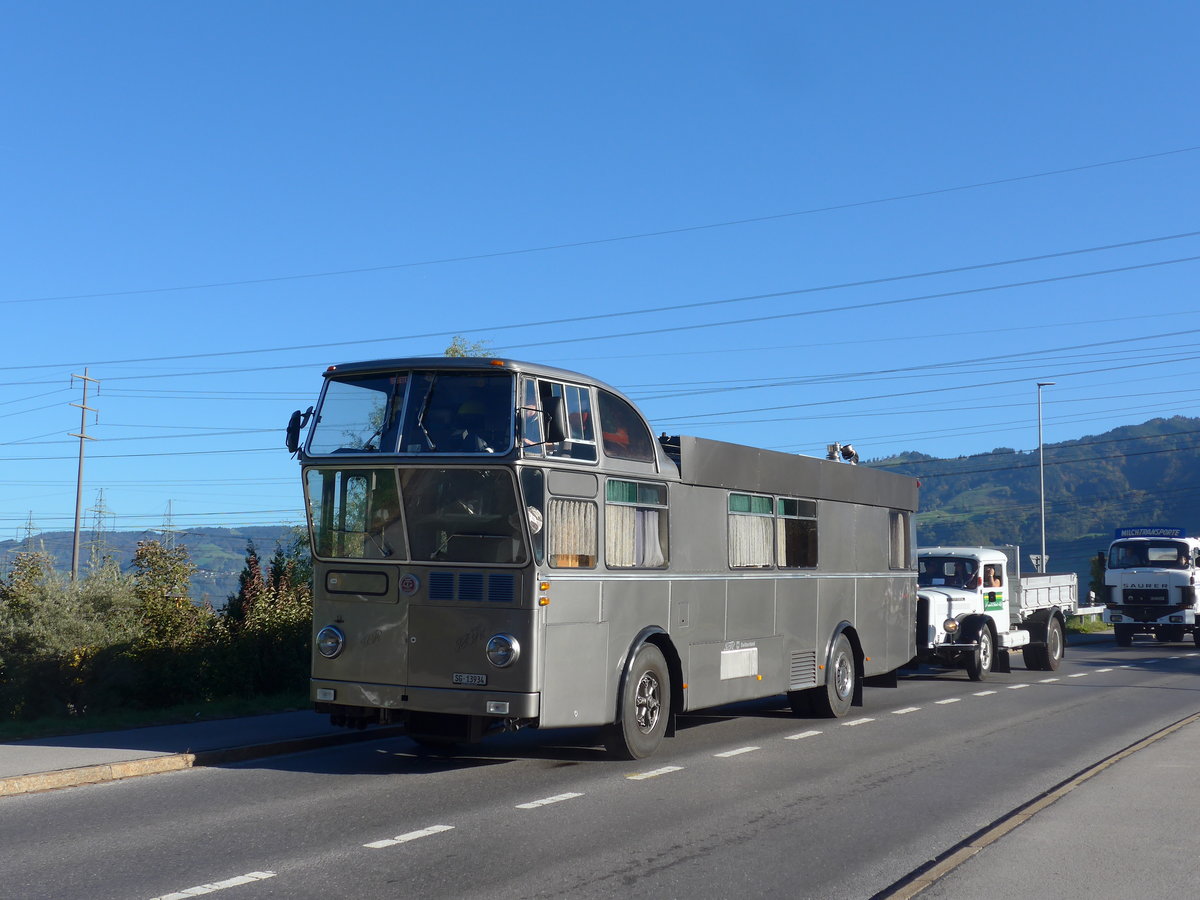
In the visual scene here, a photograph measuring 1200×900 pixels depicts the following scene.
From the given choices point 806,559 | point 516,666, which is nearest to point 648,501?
point 516,666

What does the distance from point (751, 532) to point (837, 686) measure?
3.17 meters

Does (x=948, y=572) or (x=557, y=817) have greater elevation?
(x=948, y=572)

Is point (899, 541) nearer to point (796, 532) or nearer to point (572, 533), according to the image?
point (796, 532)

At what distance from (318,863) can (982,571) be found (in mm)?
17545

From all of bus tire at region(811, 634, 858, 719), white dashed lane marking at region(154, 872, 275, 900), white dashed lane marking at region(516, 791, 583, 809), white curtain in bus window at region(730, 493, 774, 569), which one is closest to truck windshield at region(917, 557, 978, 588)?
bus tire at region(811, 634, 858, 719)

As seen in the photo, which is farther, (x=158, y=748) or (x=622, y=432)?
(x=622, y=432)

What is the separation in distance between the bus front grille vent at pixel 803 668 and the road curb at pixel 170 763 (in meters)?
4.81

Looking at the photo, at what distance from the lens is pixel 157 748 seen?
38.8ft

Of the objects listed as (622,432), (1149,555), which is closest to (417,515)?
(622,432)

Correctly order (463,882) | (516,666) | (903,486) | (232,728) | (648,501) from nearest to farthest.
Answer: (463,882) < (516,666) < (648,501) < (232,728) < (903,486)

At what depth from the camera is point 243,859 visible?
7648 millimetres

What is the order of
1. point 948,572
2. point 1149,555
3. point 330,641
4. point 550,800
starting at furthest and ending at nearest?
1. point 1149,555
2. point 948,572
3. point 330,641
4. point 550,800

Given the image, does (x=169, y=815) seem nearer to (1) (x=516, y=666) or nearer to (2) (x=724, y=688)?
(1) (x=516, y=666)

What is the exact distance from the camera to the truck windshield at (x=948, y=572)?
22.8 meters
